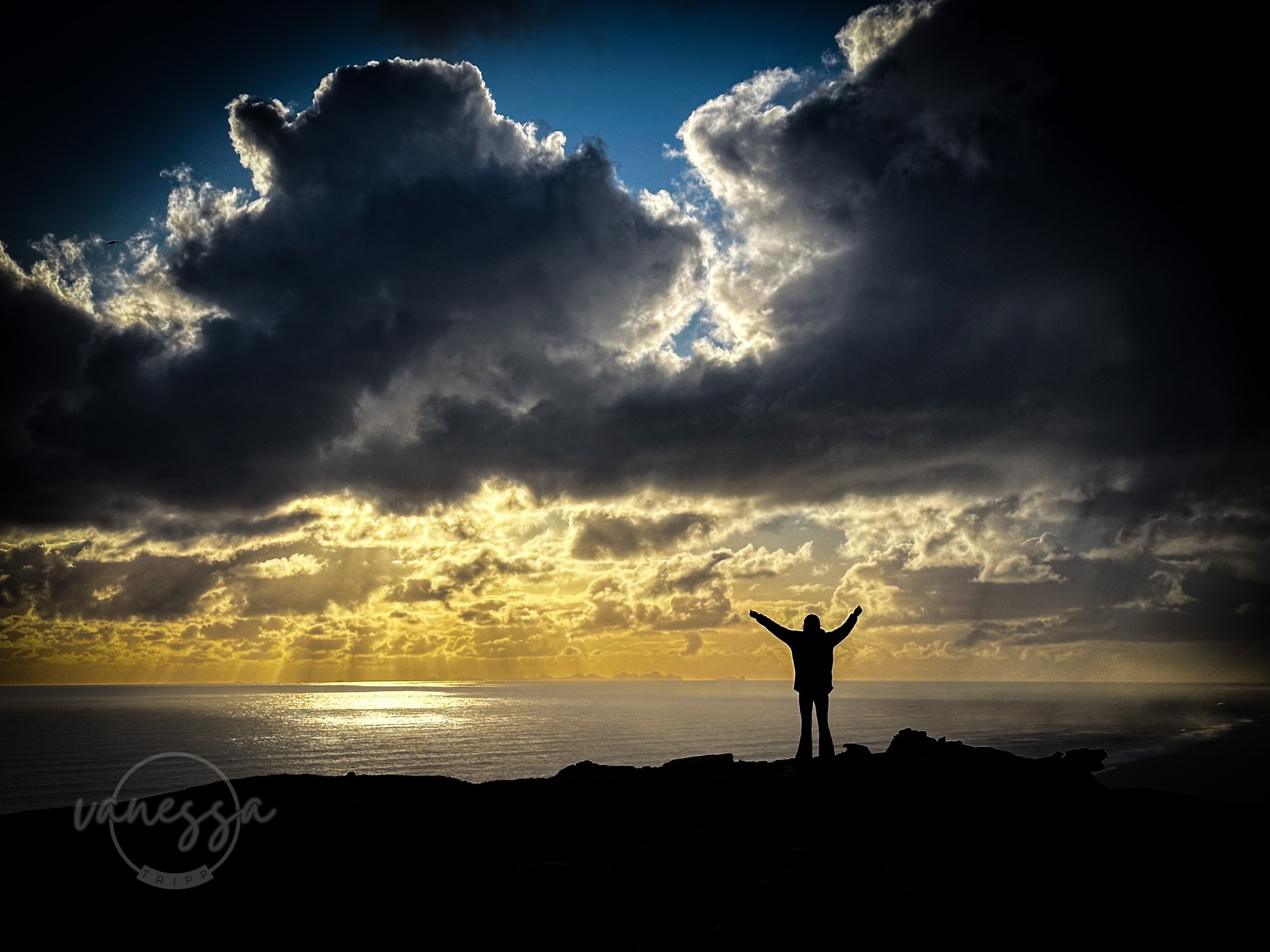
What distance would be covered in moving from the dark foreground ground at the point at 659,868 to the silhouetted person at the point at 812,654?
197 centimetres

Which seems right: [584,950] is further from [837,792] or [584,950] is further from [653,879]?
[837,792]

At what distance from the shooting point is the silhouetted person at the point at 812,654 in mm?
17406

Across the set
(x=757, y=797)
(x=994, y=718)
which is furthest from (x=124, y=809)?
(x=994, y=718)

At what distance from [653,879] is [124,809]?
10.0 m

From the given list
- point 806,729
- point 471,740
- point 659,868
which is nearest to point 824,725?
point 806,729

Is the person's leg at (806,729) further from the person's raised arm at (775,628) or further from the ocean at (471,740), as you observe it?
the ocean at (471,740)

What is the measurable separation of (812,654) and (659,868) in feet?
25.4

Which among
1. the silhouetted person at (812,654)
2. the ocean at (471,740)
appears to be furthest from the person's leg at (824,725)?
the ocean at (471,740)

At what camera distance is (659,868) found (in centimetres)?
1107

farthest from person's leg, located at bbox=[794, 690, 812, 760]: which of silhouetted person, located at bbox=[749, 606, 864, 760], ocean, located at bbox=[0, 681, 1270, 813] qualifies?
ocean, located at bbox=[0, 681, 1270, 813]

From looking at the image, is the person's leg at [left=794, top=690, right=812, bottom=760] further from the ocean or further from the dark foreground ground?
the ocean

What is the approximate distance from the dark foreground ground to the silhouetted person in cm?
197

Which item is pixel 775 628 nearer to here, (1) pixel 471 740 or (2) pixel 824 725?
(2) pixel 824 725

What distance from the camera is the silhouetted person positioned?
17.4 meters
